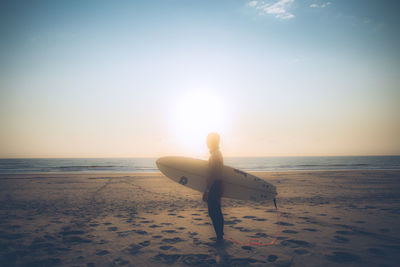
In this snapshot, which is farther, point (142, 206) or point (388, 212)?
point (142, 206)

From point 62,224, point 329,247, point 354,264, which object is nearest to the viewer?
point 354,264

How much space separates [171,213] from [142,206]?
1420 millimetres

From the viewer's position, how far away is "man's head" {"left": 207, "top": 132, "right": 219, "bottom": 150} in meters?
3.85

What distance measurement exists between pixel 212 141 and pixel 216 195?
981mm

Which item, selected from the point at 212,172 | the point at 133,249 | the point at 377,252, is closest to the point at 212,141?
the point at 212,172

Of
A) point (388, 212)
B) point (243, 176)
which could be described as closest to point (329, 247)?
point (243, 176)

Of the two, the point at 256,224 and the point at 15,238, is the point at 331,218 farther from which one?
the point at 15,238

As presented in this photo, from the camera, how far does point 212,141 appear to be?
3.85m

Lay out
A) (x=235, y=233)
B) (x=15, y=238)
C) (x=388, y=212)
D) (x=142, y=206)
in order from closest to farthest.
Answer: (x=15, y=238) < (x=235, y=233) < (x=388, y=212) < (x=142, y=206)

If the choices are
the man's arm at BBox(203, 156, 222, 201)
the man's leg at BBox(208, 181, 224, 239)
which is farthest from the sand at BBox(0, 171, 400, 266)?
the man's arm at BBox(203, 156, 222, 201)

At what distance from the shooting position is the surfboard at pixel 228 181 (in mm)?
5270

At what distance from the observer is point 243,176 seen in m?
5.48

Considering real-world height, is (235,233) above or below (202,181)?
below

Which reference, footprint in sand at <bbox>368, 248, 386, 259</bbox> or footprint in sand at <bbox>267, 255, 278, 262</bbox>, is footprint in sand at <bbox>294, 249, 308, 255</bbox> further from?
footprint in sand at <bbox>368, 248, 386, 259</bbox>
